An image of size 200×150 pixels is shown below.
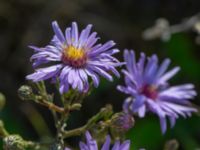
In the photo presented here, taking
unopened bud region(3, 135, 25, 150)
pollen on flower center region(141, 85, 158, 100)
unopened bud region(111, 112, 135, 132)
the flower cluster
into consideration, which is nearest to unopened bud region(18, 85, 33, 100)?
the flower cluster

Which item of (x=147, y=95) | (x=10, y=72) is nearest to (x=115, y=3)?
(x=10, y=72)

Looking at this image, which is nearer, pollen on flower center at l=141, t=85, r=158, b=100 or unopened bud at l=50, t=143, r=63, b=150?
unopened bud at l=50, t=143, r=63, b=150

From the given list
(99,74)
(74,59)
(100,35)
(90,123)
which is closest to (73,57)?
(74,59)

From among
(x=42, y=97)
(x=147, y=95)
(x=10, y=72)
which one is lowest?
(x=147, y=95)

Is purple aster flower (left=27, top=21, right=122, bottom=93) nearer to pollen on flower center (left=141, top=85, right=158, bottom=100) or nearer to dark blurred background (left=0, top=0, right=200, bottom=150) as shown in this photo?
pollen on flower center (left=141, top=85, right=158, bottom=100)

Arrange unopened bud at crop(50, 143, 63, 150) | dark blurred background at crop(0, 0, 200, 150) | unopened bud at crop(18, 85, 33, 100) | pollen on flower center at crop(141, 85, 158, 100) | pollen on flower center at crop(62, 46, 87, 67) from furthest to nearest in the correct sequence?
dark blurred background at crop(0, 0, 200, 150) → pollen on flower center at crop(141, 85, 158, 100) → pollen on flower center at crop(62, 46, 87, 67) → unopened bud at crop(18, 85, 33, 100) → unopened bud at crop(50, 143, 63, 150)

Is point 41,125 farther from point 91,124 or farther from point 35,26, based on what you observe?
point 91,124

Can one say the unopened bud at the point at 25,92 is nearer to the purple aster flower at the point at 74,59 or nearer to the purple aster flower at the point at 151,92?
the purple aster flower at the point at 74,59

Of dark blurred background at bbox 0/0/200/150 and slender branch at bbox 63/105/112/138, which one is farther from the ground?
dark blurred background at bbox 0/0/200/150
